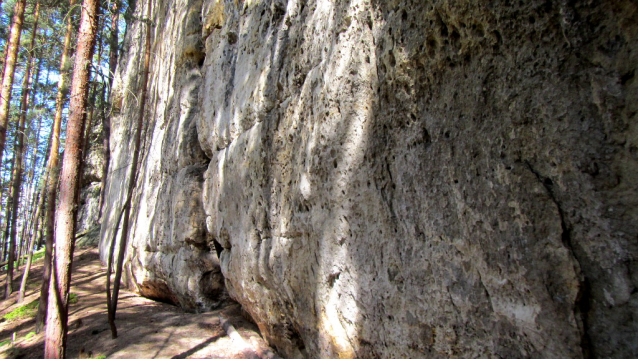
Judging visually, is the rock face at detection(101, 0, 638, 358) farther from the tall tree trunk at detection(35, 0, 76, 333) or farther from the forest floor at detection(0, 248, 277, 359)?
the tall tree trunk at detection(35, 0, 76, 333)

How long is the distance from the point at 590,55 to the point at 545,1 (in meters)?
0.39

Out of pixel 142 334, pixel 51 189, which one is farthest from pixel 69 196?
pixel 51 189

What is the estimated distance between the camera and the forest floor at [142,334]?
586 cm

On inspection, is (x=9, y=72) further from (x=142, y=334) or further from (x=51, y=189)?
(x=142, y=334)

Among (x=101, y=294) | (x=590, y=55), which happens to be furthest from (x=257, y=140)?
(x=101, y=294)

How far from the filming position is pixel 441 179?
2633mm

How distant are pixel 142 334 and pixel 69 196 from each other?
2.76 meters

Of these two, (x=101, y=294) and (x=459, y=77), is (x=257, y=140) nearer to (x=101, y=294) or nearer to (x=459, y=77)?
(x=459, y=77)

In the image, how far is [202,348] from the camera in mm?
5898

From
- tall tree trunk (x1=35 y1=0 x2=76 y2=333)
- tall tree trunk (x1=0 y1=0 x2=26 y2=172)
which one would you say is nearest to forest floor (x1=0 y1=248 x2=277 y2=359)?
tall tree trunk (x1=35 y1=0 x2=76 y2=333)

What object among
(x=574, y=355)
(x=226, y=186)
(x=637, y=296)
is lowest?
(x=574, y=355)

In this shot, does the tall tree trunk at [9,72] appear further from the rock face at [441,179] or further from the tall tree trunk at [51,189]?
the rock face at [441,179]

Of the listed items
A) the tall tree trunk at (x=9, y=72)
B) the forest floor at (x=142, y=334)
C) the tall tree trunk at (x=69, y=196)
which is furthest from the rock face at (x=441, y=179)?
the tall tree trunk at (x=9, y=72)

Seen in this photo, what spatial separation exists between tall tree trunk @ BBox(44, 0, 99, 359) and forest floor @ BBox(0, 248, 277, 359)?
0.87m
